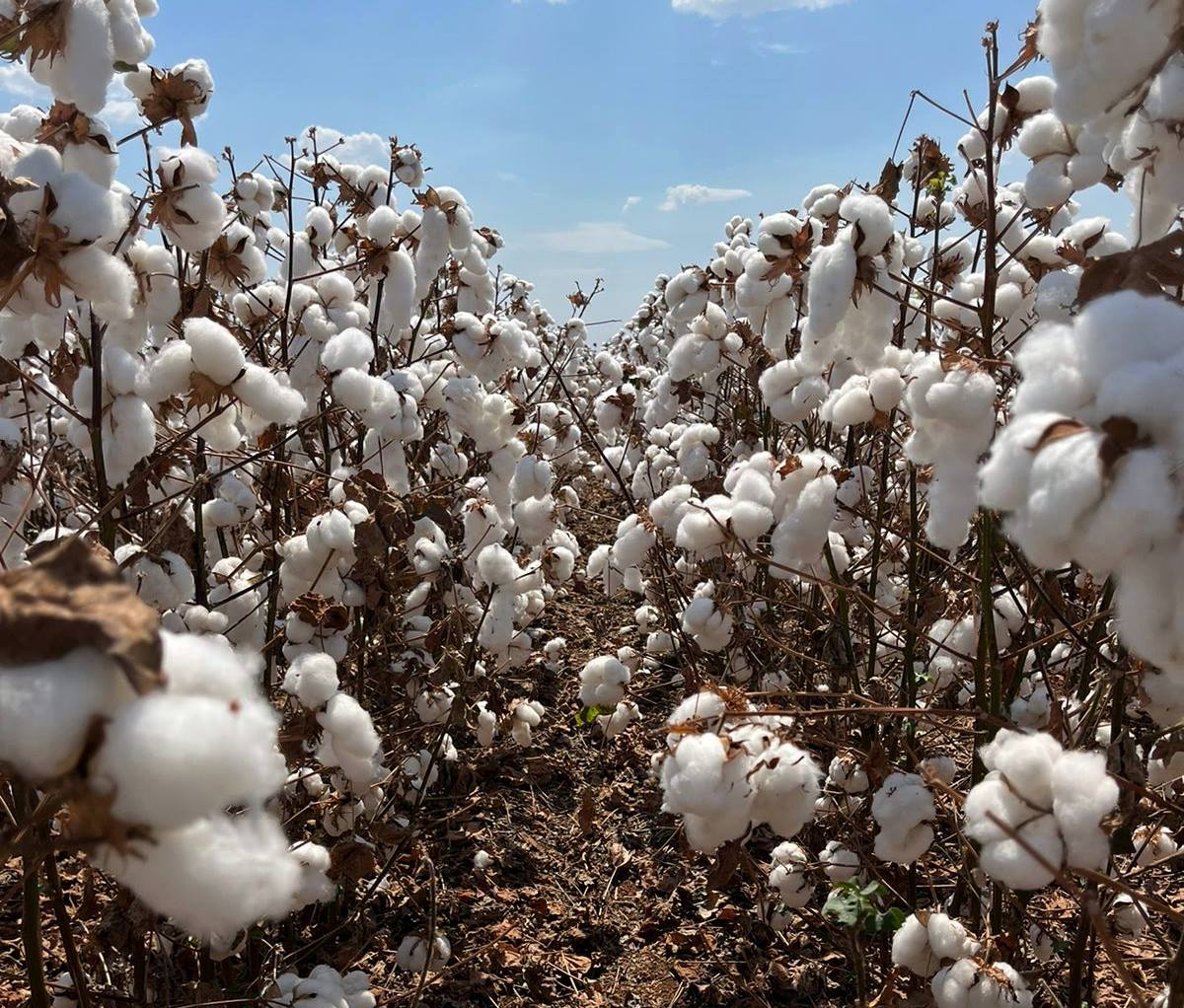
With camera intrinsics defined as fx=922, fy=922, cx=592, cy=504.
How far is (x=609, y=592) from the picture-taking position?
4309mm

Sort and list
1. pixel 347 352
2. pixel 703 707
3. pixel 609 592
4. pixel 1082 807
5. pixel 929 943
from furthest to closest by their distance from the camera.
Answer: pixel 609 592
pixel 347 352
pixel 929 943
pixel 703 707
pixel 1082 807

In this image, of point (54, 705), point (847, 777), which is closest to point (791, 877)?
point (847, 777)

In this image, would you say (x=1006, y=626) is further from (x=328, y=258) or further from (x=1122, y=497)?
(x=328, y=258)

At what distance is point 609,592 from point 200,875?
3.68m

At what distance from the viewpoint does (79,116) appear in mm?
1747

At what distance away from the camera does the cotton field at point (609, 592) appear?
0.77 metres

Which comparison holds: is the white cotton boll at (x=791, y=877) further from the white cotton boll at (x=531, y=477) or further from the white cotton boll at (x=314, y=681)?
the white cotton boll at (x=531, y=477)

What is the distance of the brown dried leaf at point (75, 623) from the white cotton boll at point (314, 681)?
1325mm

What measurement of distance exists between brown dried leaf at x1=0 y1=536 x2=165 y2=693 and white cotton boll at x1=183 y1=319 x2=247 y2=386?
1.28m

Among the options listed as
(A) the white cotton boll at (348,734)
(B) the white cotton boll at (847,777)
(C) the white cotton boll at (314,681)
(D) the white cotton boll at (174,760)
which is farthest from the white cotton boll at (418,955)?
(D) the white cotton boll at (174,760)

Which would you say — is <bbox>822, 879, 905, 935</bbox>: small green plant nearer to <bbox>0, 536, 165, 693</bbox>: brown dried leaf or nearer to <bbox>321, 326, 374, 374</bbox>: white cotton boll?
<bbox>0, 536, 165, 693</bbox>: brown dried leaf

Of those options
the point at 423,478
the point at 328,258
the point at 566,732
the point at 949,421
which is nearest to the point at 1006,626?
the point at 949,421

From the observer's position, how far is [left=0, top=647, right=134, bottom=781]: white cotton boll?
605 millimetres

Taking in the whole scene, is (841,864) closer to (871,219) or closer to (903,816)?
(903,816)
